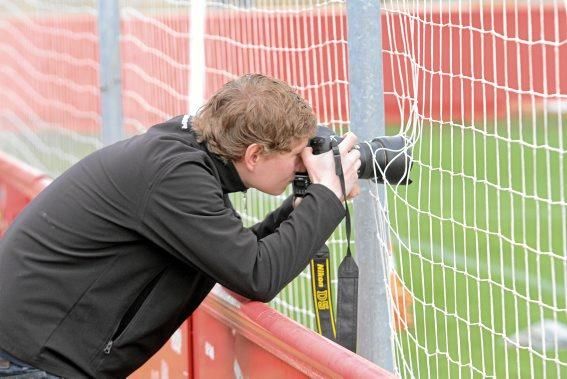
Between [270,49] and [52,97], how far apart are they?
3.58 meters

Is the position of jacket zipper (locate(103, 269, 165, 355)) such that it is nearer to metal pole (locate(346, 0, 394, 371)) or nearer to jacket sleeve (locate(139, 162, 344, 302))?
jacket sleeve (locate(139, 162, 344, 302))

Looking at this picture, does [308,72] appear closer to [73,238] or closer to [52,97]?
[73,238]

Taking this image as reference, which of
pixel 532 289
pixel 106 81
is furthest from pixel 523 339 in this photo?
pixel 106 81

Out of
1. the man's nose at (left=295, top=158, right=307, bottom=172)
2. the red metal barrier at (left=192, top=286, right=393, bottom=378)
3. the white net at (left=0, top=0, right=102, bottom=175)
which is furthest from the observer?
the white net at (left=0, top=0, right=102, bottom=175)

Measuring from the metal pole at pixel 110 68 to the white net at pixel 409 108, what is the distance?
200mm

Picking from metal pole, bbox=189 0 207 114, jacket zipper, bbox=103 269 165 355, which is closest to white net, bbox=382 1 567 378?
jacket zipper, bbox=103 269 165 355

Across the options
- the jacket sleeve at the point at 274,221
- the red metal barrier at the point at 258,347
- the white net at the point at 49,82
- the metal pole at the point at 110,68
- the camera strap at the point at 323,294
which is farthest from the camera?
the white net at the point at 49,82

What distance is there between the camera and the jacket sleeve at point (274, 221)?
3.63m

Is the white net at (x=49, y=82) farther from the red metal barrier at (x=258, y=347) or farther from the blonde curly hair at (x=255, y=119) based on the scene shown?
the blonde curly hair at (x=255, y=119)

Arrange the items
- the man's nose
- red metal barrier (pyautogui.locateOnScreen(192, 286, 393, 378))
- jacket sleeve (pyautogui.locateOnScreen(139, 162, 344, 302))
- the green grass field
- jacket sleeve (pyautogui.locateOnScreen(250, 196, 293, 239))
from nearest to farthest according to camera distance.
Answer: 1. red metal barrier (pyautogui.locateOnScreen(192, 286, 393, 378))
2. jacket sleeve (pyautogui.locateOnScreen(139, 162, 344, 302))
3. the man's nose
4. jacket sleeve (pyautogui.locateOnScreen(250, 196, 293, 239))
5. the green grass field

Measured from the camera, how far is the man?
3.18m

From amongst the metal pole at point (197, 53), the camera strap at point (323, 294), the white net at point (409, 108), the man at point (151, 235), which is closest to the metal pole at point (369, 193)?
the white net at point (409, 108)

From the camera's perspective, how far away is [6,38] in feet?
31.6

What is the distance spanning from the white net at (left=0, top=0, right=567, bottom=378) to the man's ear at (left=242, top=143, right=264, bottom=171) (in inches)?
21.5
